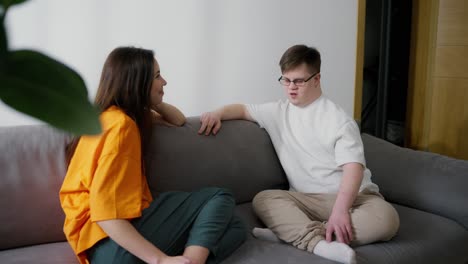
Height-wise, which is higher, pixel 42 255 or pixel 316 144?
pixel 316 144

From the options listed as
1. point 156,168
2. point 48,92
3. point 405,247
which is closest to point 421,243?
point 405,247

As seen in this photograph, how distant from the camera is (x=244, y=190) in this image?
1.96 metres

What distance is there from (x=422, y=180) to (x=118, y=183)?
119cm

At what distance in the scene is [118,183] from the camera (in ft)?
4.50

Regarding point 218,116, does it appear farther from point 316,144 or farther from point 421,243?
point 421,243

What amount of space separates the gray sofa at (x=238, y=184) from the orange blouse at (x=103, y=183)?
0.12m

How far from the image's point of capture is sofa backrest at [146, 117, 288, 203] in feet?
5.75

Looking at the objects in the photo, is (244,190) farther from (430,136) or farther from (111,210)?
(430,136)

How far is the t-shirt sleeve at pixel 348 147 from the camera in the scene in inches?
68.3

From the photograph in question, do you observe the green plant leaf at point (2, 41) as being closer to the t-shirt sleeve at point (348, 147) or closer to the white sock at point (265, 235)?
the white sock at point (265, 235)

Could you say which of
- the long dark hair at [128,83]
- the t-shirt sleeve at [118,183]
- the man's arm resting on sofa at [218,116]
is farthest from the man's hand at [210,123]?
the t-shirt sleeve at [118,183]

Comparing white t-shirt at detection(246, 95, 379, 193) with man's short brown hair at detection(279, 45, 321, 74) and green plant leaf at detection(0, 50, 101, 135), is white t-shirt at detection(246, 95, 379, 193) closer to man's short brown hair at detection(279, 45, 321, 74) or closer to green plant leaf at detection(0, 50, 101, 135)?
man's short brown hair at detection(279, 45, 321, 74)

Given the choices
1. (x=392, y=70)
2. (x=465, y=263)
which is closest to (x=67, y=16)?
(x=465, y=263)

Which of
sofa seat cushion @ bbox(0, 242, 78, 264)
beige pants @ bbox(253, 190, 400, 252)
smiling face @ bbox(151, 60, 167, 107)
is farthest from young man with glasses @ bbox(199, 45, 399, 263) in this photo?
sofa seat cushion @ bbox(0, 242, 78, 264)
